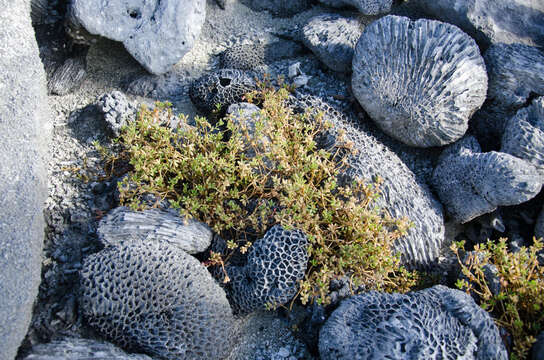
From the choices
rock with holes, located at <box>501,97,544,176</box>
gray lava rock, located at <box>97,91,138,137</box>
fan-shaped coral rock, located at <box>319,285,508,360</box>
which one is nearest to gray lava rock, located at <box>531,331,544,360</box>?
fan-shaped coral rock, located at <box>319,285,508,360</box>

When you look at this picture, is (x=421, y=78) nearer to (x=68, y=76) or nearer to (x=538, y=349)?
(x=538, y=349)

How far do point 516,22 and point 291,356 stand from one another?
3.33 meters

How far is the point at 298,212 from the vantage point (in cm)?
296

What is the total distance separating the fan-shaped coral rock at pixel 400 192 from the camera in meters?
3.21

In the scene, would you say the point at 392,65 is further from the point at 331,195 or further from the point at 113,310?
the point at 113,310

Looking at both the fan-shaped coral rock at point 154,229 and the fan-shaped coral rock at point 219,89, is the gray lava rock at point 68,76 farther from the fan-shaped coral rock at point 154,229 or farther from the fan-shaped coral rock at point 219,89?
the fan-shaped coral rock at point 154,229

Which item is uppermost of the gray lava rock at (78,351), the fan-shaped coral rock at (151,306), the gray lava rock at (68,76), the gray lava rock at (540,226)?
the gray lava rock at (540,226)

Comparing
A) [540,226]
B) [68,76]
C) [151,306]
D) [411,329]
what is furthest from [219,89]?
[540,226]

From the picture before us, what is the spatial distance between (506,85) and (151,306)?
311 cm

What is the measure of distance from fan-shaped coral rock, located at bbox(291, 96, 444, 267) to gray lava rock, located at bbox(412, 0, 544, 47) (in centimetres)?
131

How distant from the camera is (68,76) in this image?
143 inches

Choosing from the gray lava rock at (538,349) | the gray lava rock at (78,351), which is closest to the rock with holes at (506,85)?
the gray lava rock at (538,349)

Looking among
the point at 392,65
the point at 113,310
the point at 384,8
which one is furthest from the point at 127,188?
the point at 384,8

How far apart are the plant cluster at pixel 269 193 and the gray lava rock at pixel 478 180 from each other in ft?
2.11
